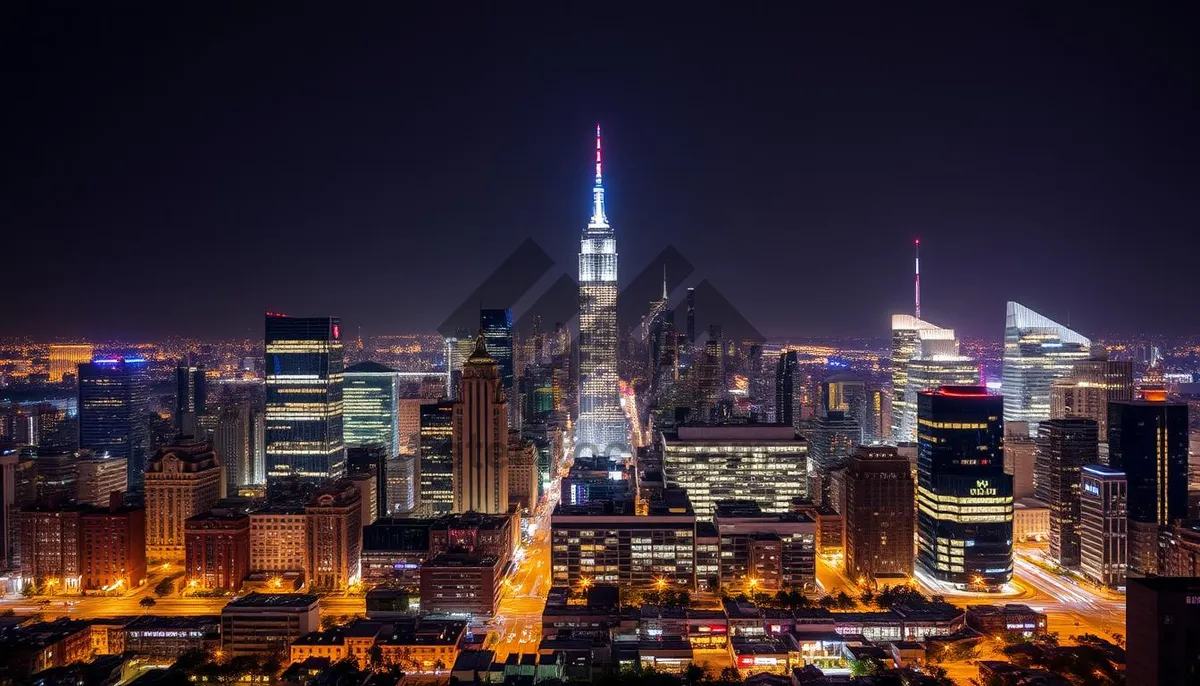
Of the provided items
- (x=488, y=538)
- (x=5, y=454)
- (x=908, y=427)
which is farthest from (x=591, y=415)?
(x=5, y=454)

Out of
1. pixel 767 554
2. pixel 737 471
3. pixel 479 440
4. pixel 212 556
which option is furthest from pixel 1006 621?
pixel 212 556

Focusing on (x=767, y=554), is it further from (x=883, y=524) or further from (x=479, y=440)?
(x=479, y=440)

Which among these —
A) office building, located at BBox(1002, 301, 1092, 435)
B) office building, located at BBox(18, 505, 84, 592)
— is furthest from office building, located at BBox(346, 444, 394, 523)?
office building, located at BBox(1002, 301, 1092, 435)

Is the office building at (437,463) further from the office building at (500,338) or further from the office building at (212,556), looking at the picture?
the office building at (500,338)

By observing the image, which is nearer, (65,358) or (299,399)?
(299,399)

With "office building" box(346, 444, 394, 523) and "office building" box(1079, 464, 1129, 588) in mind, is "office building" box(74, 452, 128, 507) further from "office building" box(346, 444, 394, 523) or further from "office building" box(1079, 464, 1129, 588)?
"office building" box(1079, 464, 1129, 588)

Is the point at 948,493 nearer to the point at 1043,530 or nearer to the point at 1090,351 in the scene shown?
the point at 1043,530
